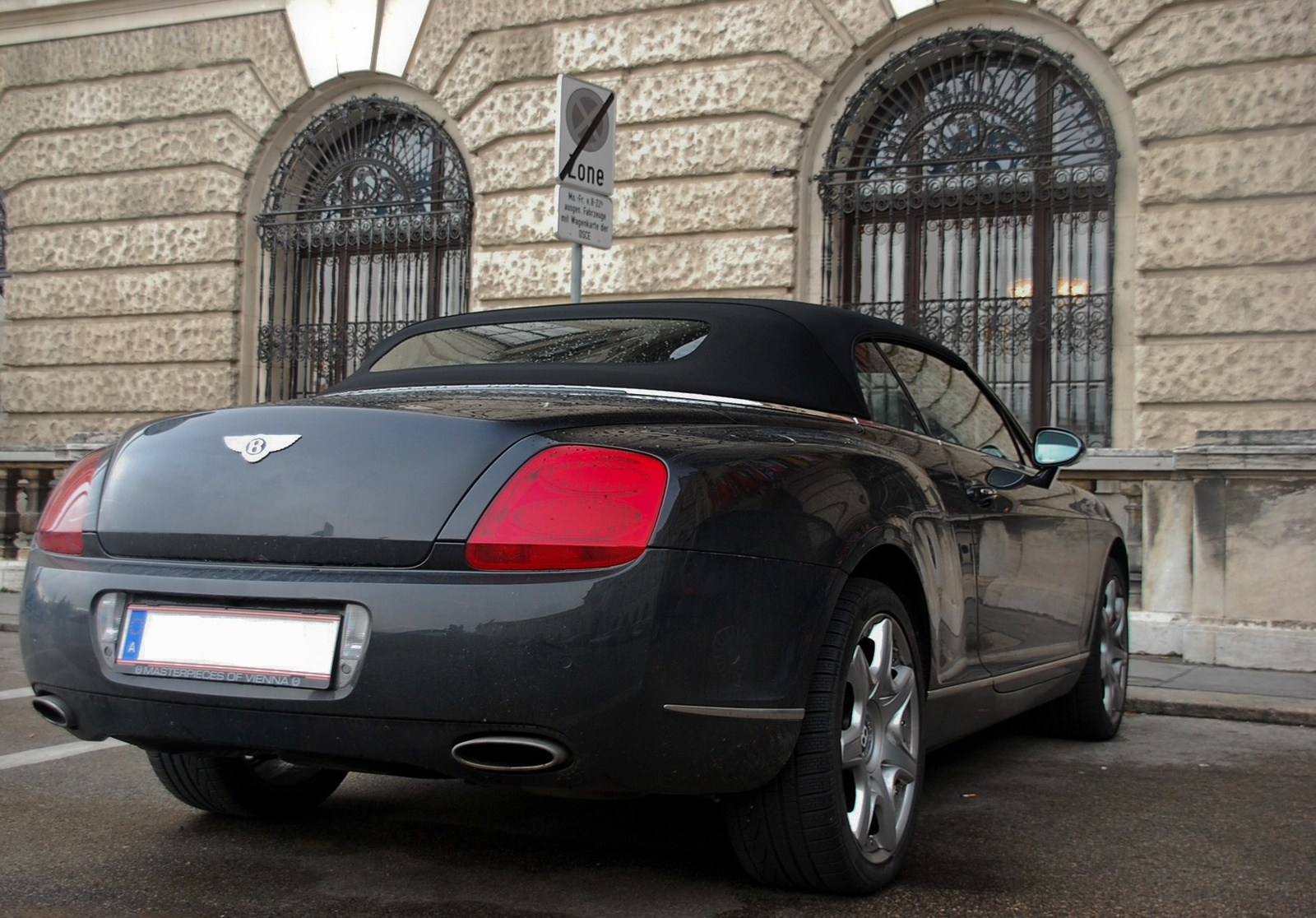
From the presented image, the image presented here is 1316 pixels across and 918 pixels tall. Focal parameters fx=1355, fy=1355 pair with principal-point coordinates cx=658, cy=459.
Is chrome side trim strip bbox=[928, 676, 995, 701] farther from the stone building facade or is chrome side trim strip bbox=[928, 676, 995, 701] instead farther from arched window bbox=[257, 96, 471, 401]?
arched window bbox=[257, 96, 471, 401]

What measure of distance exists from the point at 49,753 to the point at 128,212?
960cm

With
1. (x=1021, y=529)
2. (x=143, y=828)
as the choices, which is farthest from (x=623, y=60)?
(x=143, y=828)

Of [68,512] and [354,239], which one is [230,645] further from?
[354,239]

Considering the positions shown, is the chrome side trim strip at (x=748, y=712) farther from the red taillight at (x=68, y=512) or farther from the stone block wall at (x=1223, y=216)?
the stone block wall at (x=1223, y=216)

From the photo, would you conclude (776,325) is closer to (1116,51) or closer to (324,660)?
(324,660)

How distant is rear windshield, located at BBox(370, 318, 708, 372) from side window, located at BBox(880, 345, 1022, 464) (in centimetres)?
68

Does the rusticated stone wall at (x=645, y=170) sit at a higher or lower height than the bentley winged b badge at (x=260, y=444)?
higher

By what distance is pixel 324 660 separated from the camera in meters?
2.52

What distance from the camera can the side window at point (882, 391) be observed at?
3602 millimetres

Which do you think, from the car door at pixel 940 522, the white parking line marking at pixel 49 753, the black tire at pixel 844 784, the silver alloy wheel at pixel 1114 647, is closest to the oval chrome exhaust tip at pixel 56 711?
the black tire at pixel 844 784

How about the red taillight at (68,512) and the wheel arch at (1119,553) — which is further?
the wheel arch at (1119,553)

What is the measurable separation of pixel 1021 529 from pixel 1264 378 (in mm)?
6015

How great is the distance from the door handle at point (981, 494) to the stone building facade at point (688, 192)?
12.8 feet

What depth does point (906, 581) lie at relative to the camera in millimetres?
3248
